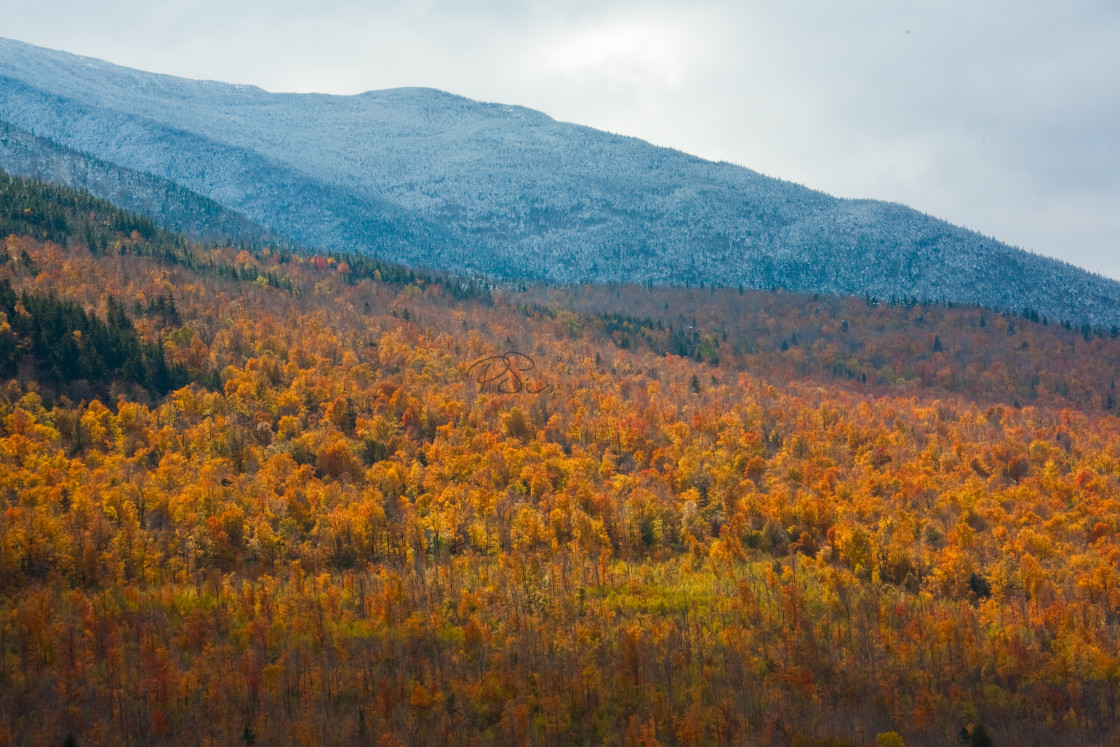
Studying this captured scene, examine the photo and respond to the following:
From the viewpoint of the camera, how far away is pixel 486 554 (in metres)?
101

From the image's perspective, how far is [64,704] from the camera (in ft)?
205

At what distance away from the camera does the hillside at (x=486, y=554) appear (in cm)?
6806

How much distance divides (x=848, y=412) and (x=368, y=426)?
93.4 metres

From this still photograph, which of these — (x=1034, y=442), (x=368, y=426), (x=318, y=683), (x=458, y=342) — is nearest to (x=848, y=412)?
(x=1034, y=442)

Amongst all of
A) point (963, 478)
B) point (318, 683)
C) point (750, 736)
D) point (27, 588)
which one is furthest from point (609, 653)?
point (963, 478)

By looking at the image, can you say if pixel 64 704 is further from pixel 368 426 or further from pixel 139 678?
pixel 368 426

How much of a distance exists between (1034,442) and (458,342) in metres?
106

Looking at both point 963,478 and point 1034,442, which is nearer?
point 963,478

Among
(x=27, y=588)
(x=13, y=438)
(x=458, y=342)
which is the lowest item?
(x=27, y=588)

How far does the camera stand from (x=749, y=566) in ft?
341

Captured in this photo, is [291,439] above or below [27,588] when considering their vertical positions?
above

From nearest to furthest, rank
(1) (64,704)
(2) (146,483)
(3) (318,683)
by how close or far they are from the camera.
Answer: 1. (1) (64,704)
2. (3) (318,683)
3. (2) (146,483)

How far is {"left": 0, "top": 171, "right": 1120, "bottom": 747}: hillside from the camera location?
68.1 meters

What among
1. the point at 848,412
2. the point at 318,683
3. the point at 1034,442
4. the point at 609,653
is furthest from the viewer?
the point at 848,412
